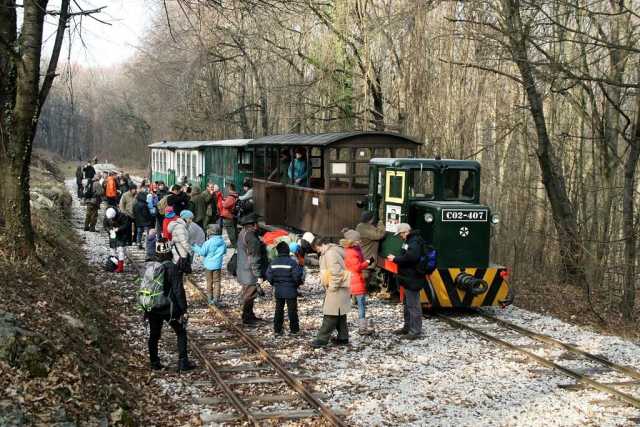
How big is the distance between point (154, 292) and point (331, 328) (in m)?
2.70

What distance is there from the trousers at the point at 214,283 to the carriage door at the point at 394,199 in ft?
10.5

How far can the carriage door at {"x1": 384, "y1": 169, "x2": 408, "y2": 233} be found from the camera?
13031 millimetres

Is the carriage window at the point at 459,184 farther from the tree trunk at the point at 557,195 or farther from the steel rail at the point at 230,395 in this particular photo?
the steel rail at the point at 230,395

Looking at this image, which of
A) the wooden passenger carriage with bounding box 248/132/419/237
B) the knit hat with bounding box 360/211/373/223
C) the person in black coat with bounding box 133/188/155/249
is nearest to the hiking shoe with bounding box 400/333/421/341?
the knit hat with bounding box 360/211/373/223

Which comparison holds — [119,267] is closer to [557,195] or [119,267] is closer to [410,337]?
[410,337]

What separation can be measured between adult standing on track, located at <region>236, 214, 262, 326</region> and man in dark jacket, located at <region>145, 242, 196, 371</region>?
8.34 ft

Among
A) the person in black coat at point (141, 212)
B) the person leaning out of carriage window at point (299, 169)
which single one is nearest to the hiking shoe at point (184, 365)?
the person leaning out of carriage window at point (299, 169)

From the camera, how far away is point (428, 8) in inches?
688

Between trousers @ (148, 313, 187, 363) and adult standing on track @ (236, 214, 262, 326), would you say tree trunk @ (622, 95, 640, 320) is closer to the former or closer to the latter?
adult standing on track @ (236, 214, 262, 326)

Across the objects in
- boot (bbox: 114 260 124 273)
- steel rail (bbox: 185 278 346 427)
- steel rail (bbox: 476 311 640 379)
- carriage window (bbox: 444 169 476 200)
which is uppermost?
carriage window (bbox: 444 169 476 200)

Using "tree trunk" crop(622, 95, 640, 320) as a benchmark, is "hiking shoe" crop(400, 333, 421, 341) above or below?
below

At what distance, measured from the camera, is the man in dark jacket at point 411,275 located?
10.7 metres

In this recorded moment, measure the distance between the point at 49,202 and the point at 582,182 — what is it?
15407 mm

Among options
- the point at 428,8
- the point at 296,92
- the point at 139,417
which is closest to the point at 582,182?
the point at 428,8
